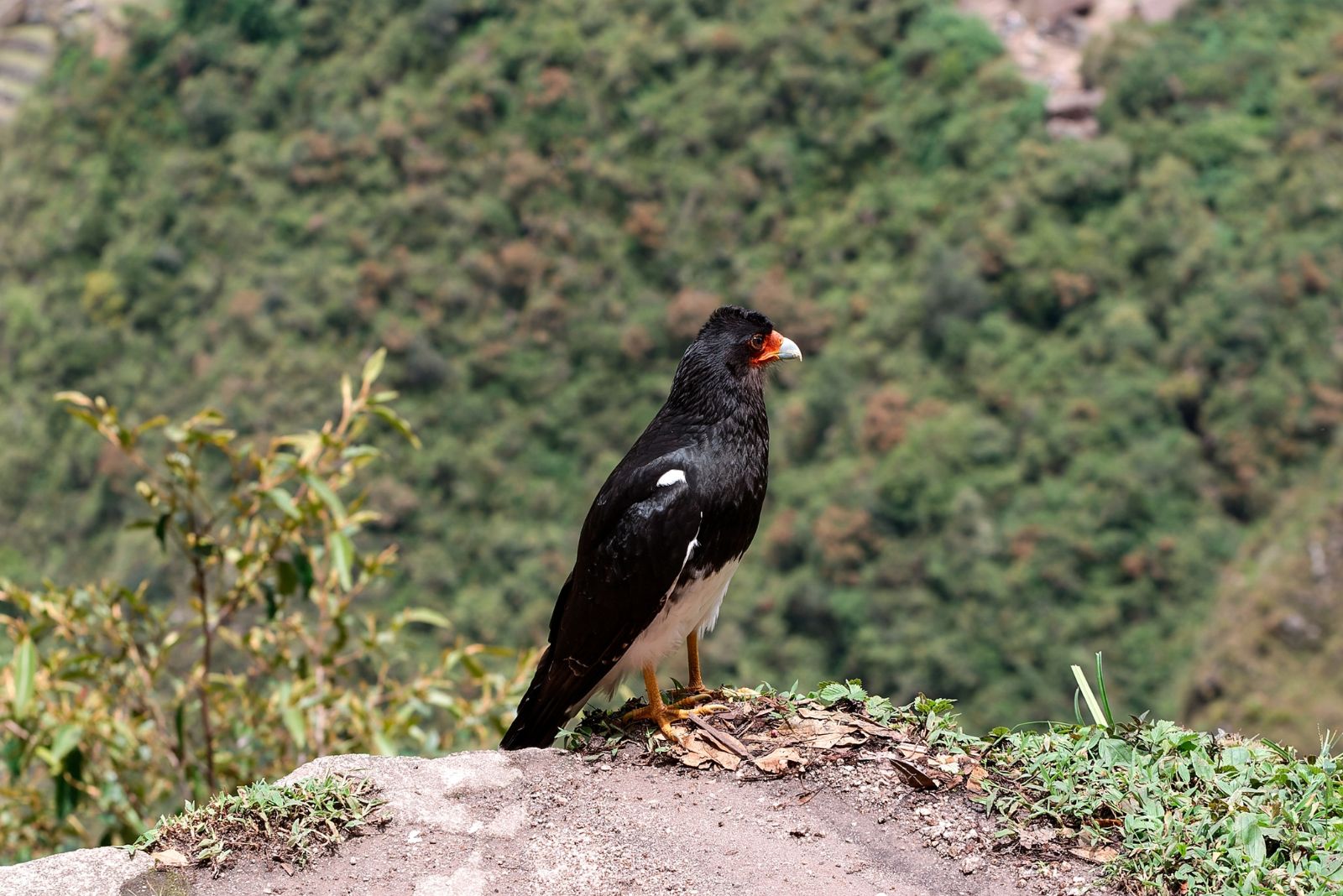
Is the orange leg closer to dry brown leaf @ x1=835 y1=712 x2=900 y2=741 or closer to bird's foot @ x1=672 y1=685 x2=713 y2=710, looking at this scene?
bird's foot @ x1=672 y1=685 x2=713 y2=710

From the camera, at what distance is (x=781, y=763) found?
143 inches

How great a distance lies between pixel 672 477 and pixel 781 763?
3.14ft

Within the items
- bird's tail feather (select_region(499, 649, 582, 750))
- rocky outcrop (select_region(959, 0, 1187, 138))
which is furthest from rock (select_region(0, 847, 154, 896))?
rocky outcrop (select_region(959, 0, 1187, 138))

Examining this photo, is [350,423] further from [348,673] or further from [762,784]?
[762,784]

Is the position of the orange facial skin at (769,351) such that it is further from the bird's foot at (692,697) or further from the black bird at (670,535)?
the bird's foot at (692,697)

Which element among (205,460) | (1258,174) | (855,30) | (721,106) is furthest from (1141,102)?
(205,460)

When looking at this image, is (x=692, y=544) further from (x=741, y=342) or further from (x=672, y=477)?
(x=741, y=342)

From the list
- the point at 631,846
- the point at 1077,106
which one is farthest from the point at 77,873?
the point at 1077,106

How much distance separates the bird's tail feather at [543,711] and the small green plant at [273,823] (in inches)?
34.5

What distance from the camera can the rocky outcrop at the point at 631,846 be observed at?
3.16 m

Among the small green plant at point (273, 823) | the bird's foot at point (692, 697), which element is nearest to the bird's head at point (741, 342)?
the bird's foot at point (692, 697)

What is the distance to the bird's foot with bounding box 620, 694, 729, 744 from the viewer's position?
3850 millimetres

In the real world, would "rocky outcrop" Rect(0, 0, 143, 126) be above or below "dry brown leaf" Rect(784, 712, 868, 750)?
below

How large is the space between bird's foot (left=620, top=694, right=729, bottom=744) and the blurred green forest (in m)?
25.6
